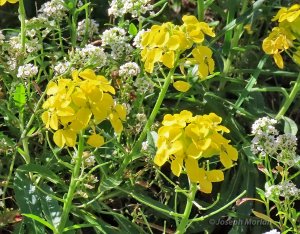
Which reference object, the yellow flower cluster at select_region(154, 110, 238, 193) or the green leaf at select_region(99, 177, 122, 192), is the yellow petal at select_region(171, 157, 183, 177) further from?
the green leaf at select_region(99, 177, 122, 192)

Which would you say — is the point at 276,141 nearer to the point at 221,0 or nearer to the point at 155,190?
the point at 155,190

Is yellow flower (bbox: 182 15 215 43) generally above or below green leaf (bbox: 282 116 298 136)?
above

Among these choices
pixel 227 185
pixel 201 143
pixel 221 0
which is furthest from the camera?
pixel 221 0

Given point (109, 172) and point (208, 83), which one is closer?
point (109, 172)

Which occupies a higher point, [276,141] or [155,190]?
[276,141]

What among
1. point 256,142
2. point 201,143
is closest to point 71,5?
point 256,142

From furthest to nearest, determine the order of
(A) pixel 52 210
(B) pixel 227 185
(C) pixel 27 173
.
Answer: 1. (B) pixel 227 185
2. (C) pixel 27 173
3. (A) pixel 52 210

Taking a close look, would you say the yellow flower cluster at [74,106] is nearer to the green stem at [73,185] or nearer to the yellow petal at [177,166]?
the green stem at [73,185]

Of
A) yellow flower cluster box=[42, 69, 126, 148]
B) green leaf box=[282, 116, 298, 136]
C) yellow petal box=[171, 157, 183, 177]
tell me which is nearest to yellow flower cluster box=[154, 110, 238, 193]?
yellow petal box=[171, 157, 183, 177]
